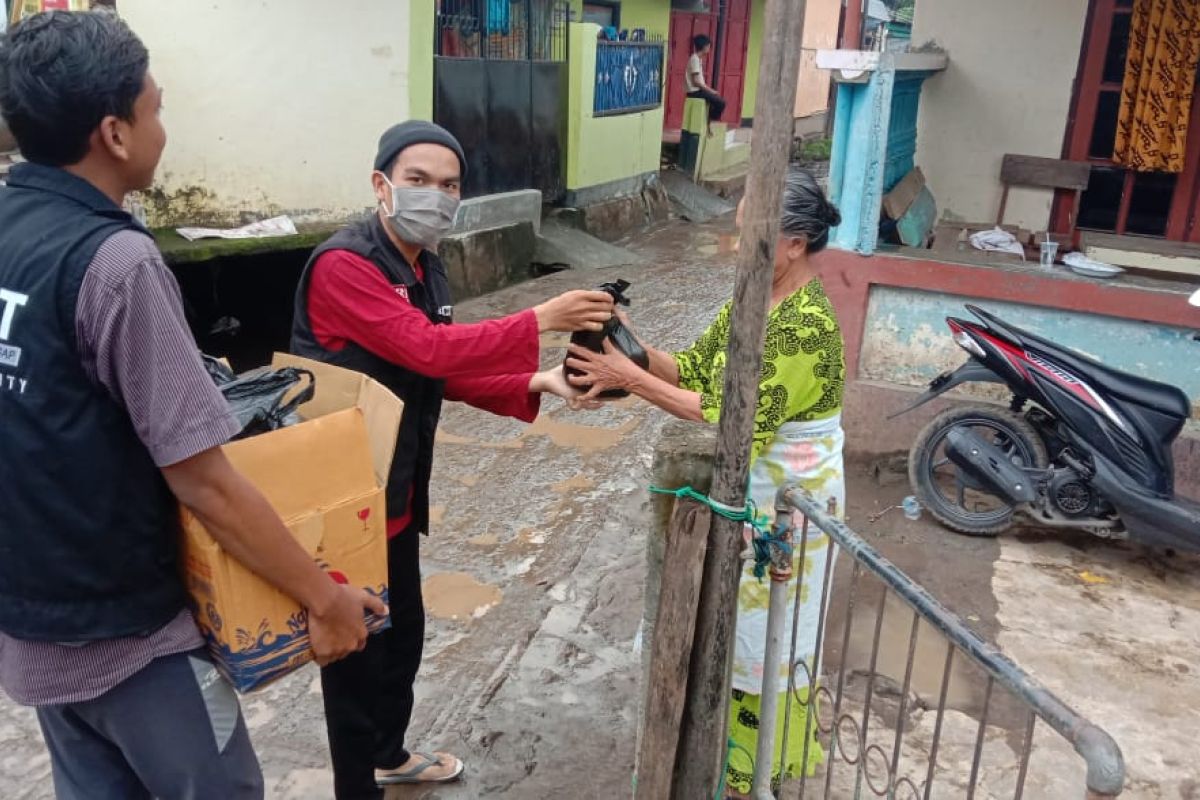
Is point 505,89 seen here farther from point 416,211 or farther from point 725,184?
point 416,211

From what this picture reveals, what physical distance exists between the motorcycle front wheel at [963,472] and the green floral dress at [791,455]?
2.04 metres

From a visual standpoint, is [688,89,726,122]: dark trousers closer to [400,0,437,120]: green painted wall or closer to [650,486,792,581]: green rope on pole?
[400,0,437,120]: green painted wall

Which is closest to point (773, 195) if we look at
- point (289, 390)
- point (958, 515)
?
point (289, 390)

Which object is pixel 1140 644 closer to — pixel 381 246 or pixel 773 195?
pixel 773 195

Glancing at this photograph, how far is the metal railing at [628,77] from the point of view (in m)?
11.8

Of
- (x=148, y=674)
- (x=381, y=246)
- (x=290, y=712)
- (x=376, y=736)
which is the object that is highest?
(x=381, y=246)

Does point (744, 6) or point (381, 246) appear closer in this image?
point (381, 246)

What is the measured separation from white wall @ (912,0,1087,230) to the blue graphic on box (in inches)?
221

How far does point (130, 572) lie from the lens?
1621 millimetres

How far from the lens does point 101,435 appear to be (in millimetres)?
1537

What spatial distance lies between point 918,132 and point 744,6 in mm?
13023

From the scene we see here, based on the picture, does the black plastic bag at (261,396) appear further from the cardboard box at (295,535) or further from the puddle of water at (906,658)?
the puddle of water at (906,658)

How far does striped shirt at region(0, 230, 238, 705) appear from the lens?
1.47 m

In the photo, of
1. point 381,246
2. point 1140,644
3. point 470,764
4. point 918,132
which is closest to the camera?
point 381,246
